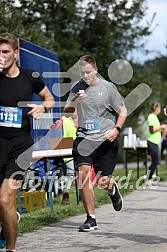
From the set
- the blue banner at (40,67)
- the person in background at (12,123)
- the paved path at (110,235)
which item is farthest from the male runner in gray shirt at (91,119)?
the blue banner at (40,67)

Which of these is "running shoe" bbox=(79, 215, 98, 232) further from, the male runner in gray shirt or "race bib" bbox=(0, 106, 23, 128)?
"race bib" bbox=(0, 106, 23, 128)

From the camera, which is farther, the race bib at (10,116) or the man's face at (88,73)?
the man's face at (88,73)

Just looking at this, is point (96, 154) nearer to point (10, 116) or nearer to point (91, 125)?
point (91, 125)

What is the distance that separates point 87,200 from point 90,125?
2.90ft

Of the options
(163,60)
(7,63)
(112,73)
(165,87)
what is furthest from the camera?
(163,60)

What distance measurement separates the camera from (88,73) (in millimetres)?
8523

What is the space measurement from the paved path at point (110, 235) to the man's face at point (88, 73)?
1742mm

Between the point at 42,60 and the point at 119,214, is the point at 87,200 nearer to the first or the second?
the point at 119,214

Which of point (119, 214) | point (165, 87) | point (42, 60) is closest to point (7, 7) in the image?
point (42, 60)

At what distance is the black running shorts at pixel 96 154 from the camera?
848cm

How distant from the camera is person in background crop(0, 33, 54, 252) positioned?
625 centimetres

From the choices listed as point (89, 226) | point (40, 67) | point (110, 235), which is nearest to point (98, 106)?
point (89, 226)

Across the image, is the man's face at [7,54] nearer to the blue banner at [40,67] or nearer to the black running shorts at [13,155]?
the black running shorts at [13,155]

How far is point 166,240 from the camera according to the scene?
24.4 feet
